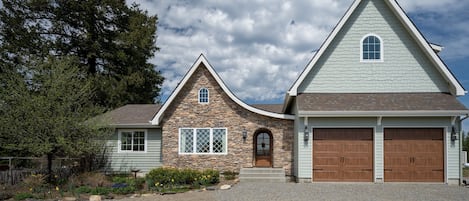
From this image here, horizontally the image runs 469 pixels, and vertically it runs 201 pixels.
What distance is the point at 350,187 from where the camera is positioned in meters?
13.9

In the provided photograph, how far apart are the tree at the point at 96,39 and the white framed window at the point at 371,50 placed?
19003 mm

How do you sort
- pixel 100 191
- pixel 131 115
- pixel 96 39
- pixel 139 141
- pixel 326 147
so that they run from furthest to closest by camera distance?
pixel 96 39
pixel 131 115
pixel 139 141
pixel 326 147
pixel 100 191

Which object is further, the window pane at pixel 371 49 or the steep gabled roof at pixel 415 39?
the window pane at pixel 371 49

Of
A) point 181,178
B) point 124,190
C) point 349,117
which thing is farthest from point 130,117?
point 349,117

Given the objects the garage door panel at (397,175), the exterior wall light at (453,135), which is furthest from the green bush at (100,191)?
the exterior wall light at (453,135)

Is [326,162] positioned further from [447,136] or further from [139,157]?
[139,157]

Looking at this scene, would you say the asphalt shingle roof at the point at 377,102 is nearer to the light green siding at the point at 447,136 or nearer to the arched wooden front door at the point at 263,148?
the light green siding at the point at 447,136

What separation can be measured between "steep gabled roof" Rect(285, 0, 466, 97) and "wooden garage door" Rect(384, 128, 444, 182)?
6.55 ft

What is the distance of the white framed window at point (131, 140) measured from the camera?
19.1m

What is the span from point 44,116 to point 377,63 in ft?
Answer: 41.6

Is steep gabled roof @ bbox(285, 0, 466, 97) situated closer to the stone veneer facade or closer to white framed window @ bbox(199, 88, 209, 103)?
the stone veneer facade

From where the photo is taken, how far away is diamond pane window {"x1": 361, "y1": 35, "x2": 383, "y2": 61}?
1606 cm

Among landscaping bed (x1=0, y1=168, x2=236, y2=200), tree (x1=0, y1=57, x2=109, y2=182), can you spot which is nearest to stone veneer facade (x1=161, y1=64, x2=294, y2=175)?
landscaping bed (x1=0, y1=168, x2=236, y2=200)

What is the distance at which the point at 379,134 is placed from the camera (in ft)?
49.9
